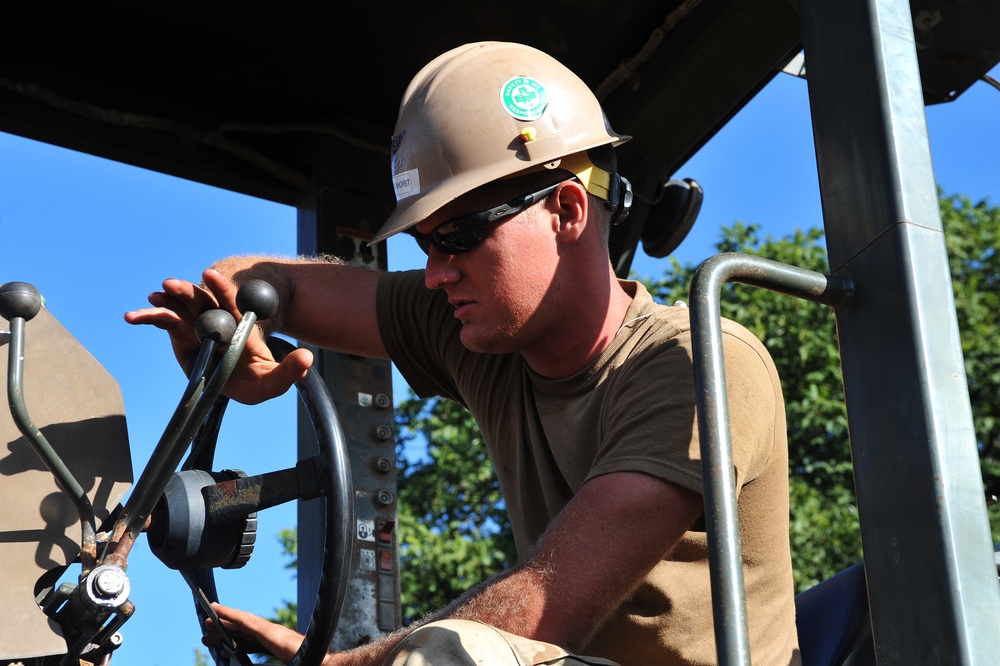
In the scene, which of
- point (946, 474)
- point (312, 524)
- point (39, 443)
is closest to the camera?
point (946, 474)

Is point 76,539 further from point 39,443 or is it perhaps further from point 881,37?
point 881,37

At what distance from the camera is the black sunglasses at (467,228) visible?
79.5 inches

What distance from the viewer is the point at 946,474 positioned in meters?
1.25

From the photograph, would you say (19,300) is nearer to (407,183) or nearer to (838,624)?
(407,183)

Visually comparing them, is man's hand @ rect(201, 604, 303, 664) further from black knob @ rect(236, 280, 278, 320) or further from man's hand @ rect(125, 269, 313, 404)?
black knob @ rect(236, 280, 278, 320)

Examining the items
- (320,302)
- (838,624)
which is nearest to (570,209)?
(320,302)

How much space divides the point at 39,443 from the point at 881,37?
1.11 meters

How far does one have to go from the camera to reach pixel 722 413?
4.13ft

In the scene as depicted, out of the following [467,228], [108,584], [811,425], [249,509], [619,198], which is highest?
[811,425]

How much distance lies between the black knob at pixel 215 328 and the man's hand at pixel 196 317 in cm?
28

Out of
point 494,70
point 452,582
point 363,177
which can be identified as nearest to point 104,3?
point 363,177

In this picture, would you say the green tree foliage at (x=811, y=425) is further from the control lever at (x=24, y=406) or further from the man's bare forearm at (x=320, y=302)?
the control lever at (x=24, y=406)

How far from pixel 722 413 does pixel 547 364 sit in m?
0.92

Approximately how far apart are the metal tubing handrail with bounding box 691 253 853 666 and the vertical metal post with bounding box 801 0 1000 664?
7 cm
